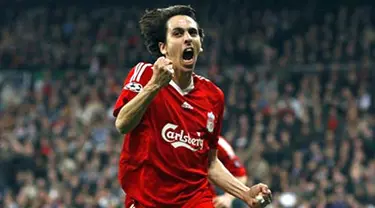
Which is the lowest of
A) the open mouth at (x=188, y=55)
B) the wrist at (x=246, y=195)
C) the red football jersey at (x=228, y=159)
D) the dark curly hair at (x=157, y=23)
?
the red football jersey at (x=228, y=159)

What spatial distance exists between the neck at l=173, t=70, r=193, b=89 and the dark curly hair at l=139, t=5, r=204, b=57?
0.22 metres


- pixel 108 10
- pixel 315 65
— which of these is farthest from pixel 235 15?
Result: pixel 315 65

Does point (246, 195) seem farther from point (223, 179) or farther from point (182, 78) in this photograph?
point (182, 78)

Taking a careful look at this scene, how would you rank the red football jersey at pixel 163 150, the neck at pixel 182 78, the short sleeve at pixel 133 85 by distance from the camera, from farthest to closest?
1. the neck at pixel 182 78
2. the red football jersey at pixel 163 150
3. the short sleeve at pixel 133 85

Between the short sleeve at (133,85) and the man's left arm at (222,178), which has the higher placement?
the short sleeve at (133,85)

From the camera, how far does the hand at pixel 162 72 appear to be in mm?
5098

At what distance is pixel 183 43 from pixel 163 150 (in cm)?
64

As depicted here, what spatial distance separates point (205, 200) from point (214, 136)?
0.41 m

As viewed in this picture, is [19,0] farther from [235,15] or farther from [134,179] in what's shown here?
[134,179]

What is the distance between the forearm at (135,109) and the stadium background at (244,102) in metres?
7.56

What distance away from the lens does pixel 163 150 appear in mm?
5527

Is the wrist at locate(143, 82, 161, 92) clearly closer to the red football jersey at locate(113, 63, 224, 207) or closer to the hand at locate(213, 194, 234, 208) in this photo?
the red football jersey at locate(113, 63, 224, 207)

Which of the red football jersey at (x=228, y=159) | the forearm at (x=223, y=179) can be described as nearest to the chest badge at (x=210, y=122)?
the forearm at (x=223, y=179)

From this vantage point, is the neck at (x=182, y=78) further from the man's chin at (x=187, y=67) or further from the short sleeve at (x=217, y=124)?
the short sleeve at (x=217, y=124)
